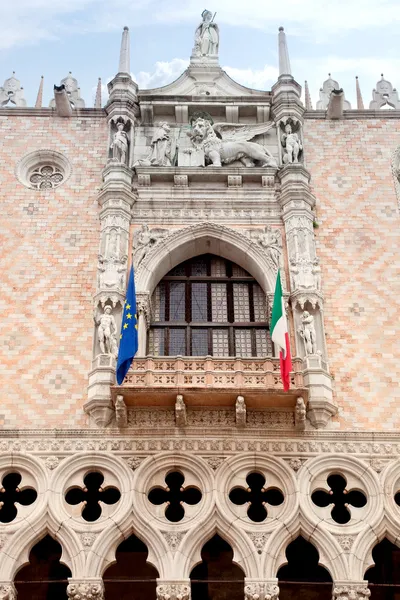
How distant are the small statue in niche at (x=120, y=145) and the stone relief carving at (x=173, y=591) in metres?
10.9

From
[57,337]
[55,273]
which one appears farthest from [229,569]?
[55,273]

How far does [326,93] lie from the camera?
2403 cm

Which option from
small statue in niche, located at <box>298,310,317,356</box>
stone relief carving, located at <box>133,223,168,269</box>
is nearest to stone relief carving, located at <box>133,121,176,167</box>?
stone relief carving, located at <box>133,223,168,269</box>

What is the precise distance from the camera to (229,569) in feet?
61.5

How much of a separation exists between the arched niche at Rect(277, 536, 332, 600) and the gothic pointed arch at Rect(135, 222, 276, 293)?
20.0 ft

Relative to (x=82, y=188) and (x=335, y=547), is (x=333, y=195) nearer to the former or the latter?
(x=82, y=188)

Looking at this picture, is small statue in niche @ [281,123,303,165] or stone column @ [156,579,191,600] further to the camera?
small statue in niche @ [281,123,303,165]

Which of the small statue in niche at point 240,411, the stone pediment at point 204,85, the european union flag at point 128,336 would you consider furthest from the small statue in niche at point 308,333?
the stone pediment at point 204,85

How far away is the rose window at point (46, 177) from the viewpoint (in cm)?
2181

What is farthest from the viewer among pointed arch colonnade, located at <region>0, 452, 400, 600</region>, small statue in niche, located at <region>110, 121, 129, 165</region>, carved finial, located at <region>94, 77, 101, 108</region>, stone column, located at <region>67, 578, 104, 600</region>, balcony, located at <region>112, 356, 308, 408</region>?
carved finial, located at <region>94, 77, 101, 108</region>

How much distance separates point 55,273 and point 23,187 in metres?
3.02

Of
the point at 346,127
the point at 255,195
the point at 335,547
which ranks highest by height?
the point at 346,127

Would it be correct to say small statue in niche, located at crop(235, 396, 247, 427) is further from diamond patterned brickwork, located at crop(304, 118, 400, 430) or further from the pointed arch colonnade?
diamond patterned brickwork, located at crop(304, 118, 400, 430)

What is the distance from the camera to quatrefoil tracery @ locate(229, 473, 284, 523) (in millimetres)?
17625
